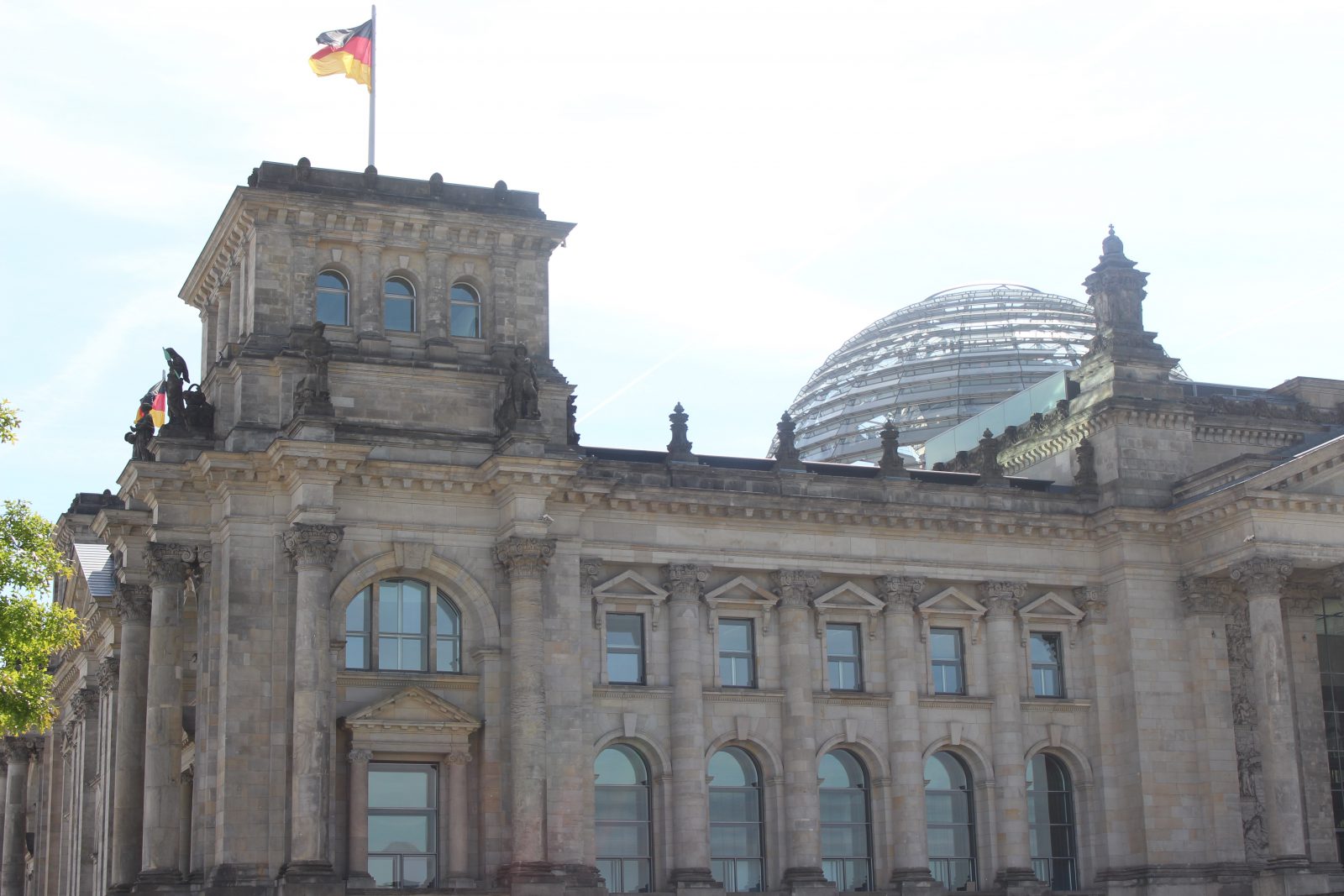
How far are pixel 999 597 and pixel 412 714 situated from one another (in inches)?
625

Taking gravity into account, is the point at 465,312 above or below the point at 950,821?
above

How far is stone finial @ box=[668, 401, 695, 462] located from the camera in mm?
50062

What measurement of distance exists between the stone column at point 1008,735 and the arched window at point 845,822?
336 cm

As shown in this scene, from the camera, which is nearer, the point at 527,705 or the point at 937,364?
the point at 527,705

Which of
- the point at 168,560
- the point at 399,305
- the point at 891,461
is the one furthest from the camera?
the point at 891,461

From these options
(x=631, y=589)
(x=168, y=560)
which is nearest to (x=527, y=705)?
(x=631, y=589)

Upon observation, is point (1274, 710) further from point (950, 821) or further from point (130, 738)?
point (130, 738)

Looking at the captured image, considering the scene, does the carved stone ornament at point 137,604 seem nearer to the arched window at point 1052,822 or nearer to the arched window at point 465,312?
the arched window at point 465,312

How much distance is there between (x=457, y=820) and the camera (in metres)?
44.8

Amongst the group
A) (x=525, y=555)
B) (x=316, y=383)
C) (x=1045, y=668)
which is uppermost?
(x=316, y=383)

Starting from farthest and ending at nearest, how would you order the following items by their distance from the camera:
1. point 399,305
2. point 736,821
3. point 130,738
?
point 736,821 → point 399,305 → point 130,738

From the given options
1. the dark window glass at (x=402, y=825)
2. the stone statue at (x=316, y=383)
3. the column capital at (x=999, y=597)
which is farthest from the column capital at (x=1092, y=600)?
the stone statue at (x=316, y=383)

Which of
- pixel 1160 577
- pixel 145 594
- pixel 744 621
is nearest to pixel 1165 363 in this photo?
pixel 1160 577

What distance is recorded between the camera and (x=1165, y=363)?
180ft
